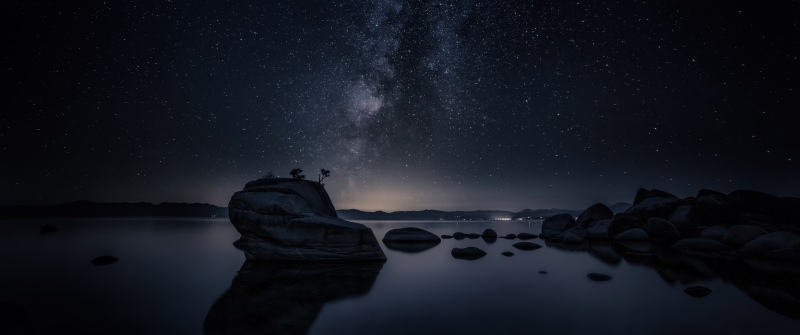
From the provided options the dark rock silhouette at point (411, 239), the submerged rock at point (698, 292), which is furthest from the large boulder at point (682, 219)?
the submerged rock at point (698, 292)

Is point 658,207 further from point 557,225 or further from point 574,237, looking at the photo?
point 557,225

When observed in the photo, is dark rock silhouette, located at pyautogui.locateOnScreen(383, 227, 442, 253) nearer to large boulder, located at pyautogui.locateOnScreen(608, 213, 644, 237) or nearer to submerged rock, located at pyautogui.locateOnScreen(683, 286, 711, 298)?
large boulder, located at pyautogui.locateOnScreen(608, 213, 644, 237)

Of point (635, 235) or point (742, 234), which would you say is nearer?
point (742, 234)

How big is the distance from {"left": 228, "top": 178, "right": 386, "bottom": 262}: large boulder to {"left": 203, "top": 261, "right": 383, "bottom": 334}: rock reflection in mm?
986

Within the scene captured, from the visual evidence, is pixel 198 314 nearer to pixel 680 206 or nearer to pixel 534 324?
pixel 534 324

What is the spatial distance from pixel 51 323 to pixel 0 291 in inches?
205

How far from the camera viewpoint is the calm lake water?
221 inches

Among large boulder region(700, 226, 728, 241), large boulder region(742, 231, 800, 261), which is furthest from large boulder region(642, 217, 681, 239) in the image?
large boulder region(742, 231, 800, 261)

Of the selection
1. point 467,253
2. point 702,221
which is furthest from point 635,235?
point 467,253

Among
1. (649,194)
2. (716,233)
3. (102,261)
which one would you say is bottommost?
(716,233)

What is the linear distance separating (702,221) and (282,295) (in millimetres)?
31879

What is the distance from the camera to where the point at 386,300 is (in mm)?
7816

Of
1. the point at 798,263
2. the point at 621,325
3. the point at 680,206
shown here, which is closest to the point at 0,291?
the point at 621,325

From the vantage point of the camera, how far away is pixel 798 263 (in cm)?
1300
